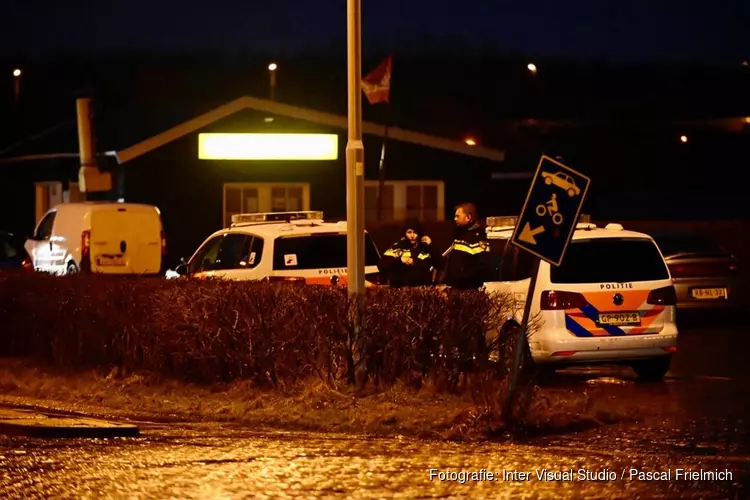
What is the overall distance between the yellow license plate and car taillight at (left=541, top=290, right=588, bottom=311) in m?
0.26

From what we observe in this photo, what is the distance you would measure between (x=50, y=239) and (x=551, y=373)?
13.3 metres

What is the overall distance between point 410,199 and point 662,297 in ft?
62.8

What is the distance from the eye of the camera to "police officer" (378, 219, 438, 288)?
1508 centimetres

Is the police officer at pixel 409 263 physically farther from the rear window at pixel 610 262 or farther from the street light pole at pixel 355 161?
the street light pole at pixel 355 161

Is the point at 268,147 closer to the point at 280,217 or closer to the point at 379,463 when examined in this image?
the point at 280,217

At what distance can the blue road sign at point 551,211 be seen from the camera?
10.4m

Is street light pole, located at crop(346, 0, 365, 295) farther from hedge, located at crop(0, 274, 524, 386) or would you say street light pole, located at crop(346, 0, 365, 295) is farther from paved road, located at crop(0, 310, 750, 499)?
paved road, located at crop(0, 310, 750, 499)

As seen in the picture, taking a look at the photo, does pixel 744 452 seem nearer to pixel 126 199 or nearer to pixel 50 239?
pixel 50 239

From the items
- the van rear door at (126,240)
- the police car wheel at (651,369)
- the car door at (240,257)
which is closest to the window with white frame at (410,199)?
the van rear door at (126,240)

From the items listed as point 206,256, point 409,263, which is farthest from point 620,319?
point 206,256

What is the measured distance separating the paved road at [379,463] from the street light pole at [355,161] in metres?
2.17

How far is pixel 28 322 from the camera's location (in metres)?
14.5

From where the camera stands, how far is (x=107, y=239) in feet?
76.6

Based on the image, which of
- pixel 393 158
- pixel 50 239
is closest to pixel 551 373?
pixel 50 239
